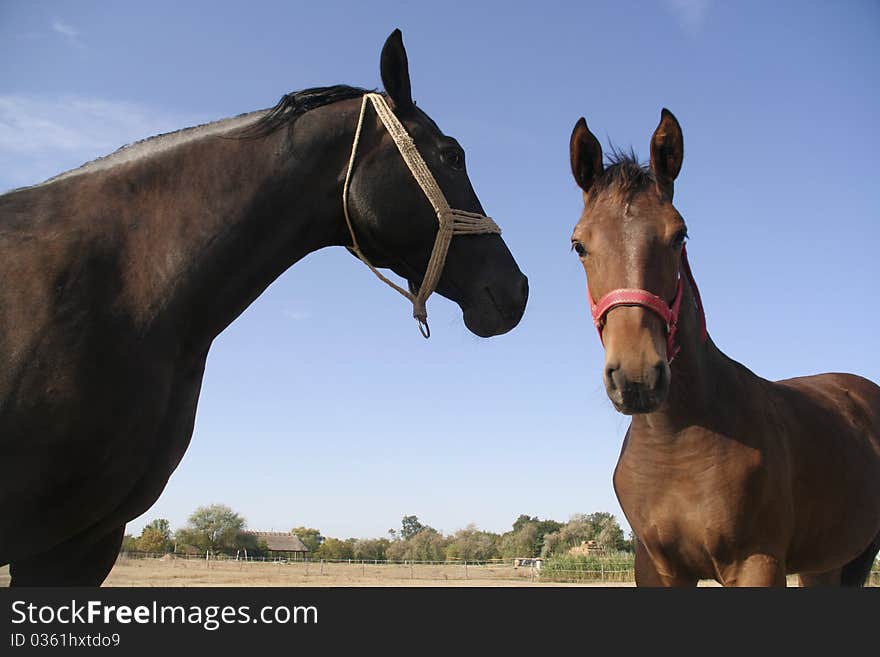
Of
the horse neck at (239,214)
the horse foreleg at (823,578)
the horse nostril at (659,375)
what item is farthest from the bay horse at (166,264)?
the horse foreleg at (823,578)

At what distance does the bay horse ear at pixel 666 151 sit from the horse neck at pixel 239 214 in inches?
63.8

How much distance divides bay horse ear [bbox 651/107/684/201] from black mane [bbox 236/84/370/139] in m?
1.52

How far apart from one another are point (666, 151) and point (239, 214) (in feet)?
7.31

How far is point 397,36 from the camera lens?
10.7 feet

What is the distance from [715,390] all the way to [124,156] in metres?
2.98

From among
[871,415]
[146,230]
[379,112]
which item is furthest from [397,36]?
[871,415]

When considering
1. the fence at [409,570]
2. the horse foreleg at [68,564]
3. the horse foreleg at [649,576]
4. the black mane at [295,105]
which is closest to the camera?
the horse foreleg at [68,564]

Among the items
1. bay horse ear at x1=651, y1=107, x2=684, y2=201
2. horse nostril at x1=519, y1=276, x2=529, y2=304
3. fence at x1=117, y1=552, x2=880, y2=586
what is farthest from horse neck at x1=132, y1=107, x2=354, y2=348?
fence at x1=117, y1=552, x2=880, y2=586

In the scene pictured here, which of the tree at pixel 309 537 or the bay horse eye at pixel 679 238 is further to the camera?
the tree at pixel 309 537

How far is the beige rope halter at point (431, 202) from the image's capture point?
10.3 ft

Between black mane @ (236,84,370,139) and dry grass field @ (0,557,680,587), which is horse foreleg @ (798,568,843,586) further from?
dry grass field @ (0,557,680,587)

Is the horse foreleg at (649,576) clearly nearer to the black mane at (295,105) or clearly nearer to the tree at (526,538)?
the black mane at (295,105)

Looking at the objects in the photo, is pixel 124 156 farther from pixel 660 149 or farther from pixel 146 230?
pixel 660 149

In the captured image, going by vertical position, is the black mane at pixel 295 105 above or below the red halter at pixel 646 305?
above
